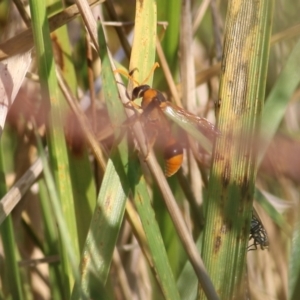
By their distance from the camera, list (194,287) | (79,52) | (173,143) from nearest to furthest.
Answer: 1. (194,287)
2. (173,143)
3. (79,52)

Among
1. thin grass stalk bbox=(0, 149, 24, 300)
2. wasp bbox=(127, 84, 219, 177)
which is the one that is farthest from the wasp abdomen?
thin grass stalk bbox=(0, 149, 24, 300)

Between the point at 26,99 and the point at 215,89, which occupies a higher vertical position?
the point at 215,89

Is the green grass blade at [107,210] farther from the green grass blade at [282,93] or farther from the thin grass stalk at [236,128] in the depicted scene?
the green grass blade at [282,93]

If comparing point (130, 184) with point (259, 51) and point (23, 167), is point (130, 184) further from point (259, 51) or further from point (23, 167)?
point (23, 167)

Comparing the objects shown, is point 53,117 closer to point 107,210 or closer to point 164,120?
point 107,210

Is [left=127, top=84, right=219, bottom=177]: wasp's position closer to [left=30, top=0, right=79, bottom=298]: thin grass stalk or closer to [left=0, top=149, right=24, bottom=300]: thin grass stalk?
[left=30, top=0, right=79, bottom=298]: thin grass stalk

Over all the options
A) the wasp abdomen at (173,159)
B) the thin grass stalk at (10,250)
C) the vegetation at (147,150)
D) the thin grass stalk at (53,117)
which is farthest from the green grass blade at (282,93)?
the thin grass stalk at (10,250)

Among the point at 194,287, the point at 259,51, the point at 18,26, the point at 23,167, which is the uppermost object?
the point at 18,26

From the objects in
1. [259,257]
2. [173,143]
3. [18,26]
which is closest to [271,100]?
[173,143]
